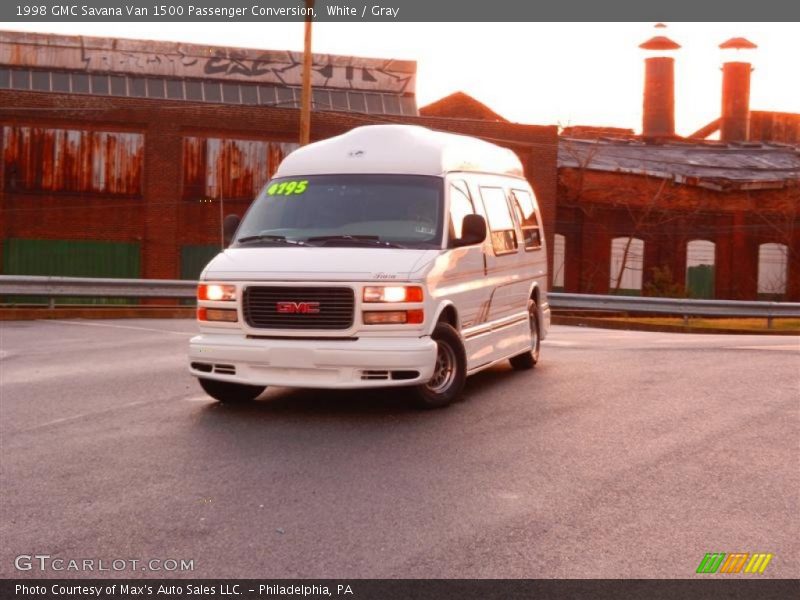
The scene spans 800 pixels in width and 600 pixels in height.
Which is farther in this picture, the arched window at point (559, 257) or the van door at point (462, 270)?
the arched window at point (559, 257)

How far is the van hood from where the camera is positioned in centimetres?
913

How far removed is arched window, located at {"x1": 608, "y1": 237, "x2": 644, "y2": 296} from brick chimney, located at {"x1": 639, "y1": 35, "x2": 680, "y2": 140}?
14351mm

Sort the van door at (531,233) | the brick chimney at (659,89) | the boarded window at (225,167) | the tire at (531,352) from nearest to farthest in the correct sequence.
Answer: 1. the van door at (531,233)
2. the tire at (531,352)
3. the boarded window at (225,167)
4. the brick chimney at (659,89)

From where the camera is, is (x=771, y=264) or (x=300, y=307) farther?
(x=771, y=264)

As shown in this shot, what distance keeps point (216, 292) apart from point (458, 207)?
7.78 ft

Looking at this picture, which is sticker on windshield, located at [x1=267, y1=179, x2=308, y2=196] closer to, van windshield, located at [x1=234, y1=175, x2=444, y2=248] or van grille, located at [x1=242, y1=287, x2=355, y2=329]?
Result: van windshield, located at [x1=234, y1=175, x2=444, y2=248]

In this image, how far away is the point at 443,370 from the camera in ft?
32.5

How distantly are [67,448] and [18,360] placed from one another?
6.57 meters

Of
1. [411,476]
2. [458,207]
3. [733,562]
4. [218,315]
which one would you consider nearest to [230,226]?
[218,315]

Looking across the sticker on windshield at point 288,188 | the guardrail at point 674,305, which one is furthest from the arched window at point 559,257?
the sticker on windshield at point 288,188

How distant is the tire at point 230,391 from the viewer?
995 cm

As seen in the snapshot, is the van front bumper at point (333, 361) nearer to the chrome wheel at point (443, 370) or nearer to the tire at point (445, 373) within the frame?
the tire at point (445, 373)

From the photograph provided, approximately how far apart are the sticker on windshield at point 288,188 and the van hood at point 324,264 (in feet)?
3.30

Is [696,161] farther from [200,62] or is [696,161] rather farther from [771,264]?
[200,62]
